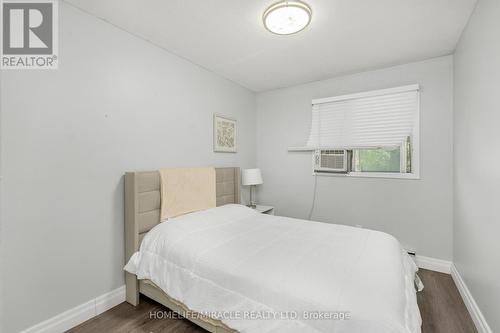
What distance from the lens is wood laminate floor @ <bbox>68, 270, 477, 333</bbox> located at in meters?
1.68

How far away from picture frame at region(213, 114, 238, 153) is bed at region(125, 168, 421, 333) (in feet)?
3.54

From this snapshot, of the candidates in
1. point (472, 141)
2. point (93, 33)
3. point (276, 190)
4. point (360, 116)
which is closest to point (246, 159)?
point (276, 190)

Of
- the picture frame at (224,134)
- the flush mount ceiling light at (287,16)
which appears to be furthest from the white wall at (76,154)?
the flush mount ceiling light at (287,16)

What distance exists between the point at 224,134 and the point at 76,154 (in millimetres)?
1809

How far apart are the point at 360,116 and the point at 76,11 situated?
3.17 m

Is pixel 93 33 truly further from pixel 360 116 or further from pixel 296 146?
pixel 360 116

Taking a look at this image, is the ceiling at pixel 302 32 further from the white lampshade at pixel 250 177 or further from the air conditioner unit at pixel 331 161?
the white lampshade at pixel 250 177

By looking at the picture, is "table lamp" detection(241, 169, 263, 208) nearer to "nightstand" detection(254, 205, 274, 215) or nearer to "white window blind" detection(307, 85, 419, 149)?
"nightstand" detection(254, 205, 274, 215)

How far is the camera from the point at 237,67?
2.89 metres

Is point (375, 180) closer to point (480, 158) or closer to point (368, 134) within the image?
point (368, 134)

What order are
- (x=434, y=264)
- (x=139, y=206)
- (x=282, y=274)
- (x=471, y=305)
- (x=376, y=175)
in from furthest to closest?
(x=376, y=175) < (x=434, y=264) < (x=139, y=206) < (x=471, y=305) < (x=282, y=274)

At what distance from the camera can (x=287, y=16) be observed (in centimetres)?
168

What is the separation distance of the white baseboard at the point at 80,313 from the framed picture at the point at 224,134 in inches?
75.7

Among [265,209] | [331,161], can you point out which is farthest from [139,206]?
[331,161]
